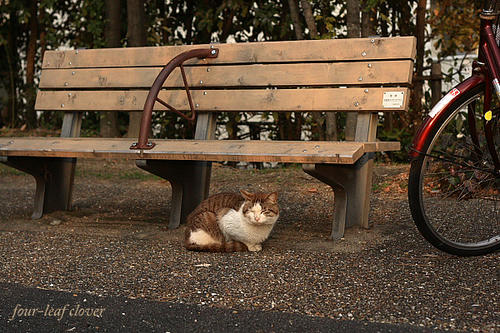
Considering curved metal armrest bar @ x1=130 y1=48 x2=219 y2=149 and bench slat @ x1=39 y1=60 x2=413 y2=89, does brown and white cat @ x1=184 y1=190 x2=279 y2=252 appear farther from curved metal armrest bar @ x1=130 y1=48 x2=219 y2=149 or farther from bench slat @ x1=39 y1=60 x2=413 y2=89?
bench slat @ x1=39 y1=60 x2=413 y2=89

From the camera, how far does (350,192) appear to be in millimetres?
4004

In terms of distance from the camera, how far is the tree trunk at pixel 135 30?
7.49m

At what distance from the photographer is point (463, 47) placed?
907 centimetres

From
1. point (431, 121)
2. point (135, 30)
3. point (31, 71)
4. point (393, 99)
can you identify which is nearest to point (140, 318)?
point (431, 121)

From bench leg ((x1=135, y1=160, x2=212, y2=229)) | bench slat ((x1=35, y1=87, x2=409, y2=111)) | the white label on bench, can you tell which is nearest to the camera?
the white label on bench

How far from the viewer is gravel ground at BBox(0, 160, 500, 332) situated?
282cm

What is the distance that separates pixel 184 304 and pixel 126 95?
2.30 meters

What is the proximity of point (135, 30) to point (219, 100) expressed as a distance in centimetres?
335

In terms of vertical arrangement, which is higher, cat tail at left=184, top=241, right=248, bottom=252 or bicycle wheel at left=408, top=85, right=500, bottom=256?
bicycle wheel at left=408, top=85, right=500, bottom=256

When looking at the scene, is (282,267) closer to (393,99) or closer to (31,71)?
(393,99)

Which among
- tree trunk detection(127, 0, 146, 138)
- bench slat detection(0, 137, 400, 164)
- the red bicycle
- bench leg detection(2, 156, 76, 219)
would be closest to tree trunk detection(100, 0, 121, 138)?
tree trunk detection(127, 0, 146, 138)

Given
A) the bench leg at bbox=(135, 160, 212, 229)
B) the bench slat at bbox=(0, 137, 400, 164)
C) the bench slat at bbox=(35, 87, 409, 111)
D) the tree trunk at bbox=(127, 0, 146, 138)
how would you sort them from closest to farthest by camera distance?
the bench slat at bbox=(0, 137, 400, 164) < the bench slat at bbox=(35, 87, 409, 111) < the bench leg at bbox=(135, 160, 212, 229) < the tree trunk at bbox=(127, 0, 146, 138)

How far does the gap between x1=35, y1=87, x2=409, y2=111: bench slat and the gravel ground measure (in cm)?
76

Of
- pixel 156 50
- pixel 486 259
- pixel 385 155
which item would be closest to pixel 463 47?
pixel 385 155
